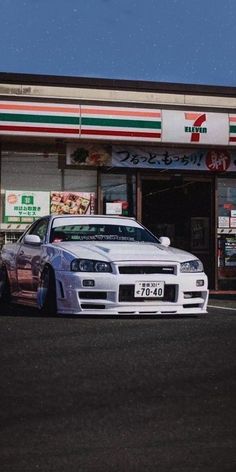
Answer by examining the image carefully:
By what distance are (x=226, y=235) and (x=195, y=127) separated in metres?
2.54

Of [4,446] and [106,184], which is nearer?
[4,446]

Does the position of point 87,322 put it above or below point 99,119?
below

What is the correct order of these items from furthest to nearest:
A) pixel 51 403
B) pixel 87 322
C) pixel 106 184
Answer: pixel 106 184, pixel 87 322, pixel 51 403

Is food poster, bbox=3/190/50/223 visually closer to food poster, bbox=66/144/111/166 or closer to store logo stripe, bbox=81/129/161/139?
food poster, bbox=66/144/111/166

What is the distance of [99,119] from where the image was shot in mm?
16156

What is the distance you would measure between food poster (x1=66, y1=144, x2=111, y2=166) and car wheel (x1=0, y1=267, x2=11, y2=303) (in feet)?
18.7

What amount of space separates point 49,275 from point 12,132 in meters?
7.13

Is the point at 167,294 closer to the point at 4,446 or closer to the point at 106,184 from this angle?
the point at 4,446

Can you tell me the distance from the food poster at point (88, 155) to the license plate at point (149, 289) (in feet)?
27.2

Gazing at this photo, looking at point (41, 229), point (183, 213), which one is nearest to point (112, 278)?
point (41, 229)

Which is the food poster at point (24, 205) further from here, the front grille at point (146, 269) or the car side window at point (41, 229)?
the front grille at point (146, 269)

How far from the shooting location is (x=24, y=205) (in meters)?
16.6

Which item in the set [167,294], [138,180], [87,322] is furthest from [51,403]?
[138,180]

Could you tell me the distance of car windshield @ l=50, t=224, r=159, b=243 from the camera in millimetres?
10133
